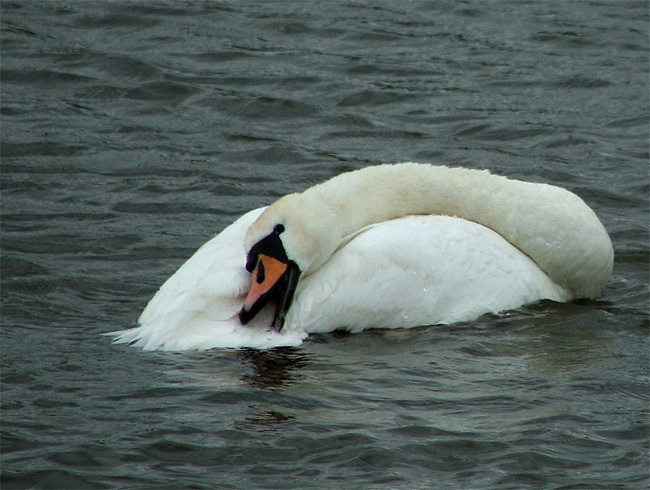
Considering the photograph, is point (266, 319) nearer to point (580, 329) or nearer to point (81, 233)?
point (580, 329)

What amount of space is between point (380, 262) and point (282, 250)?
596 millimetres

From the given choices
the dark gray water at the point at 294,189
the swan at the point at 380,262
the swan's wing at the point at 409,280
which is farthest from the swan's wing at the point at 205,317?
the swan's wing at the point at 409,280

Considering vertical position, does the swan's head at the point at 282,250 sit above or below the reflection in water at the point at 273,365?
above

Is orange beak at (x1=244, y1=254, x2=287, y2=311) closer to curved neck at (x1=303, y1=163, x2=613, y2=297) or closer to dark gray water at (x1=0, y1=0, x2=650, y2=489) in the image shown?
dark gray water at (x1=0, y1=0, x2=650, y2=489)

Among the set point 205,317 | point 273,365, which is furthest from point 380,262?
point 205,317

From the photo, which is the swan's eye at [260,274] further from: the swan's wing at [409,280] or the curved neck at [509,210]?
the curved neck at [509,210]

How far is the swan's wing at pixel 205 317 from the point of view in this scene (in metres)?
7.23

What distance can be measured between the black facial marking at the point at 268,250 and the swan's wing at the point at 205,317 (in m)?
0.15

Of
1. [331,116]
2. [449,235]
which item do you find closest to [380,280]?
[449,235]

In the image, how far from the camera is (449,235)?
770 centimetres

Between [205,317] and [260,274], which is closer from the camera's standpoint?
[260,274]

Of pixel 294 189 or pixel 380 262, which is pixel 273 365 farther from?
pixel 294 189

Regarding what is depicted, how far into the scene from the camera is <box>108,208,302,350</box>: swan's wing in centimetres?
723

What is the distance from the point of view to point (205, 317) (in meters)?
7.32
